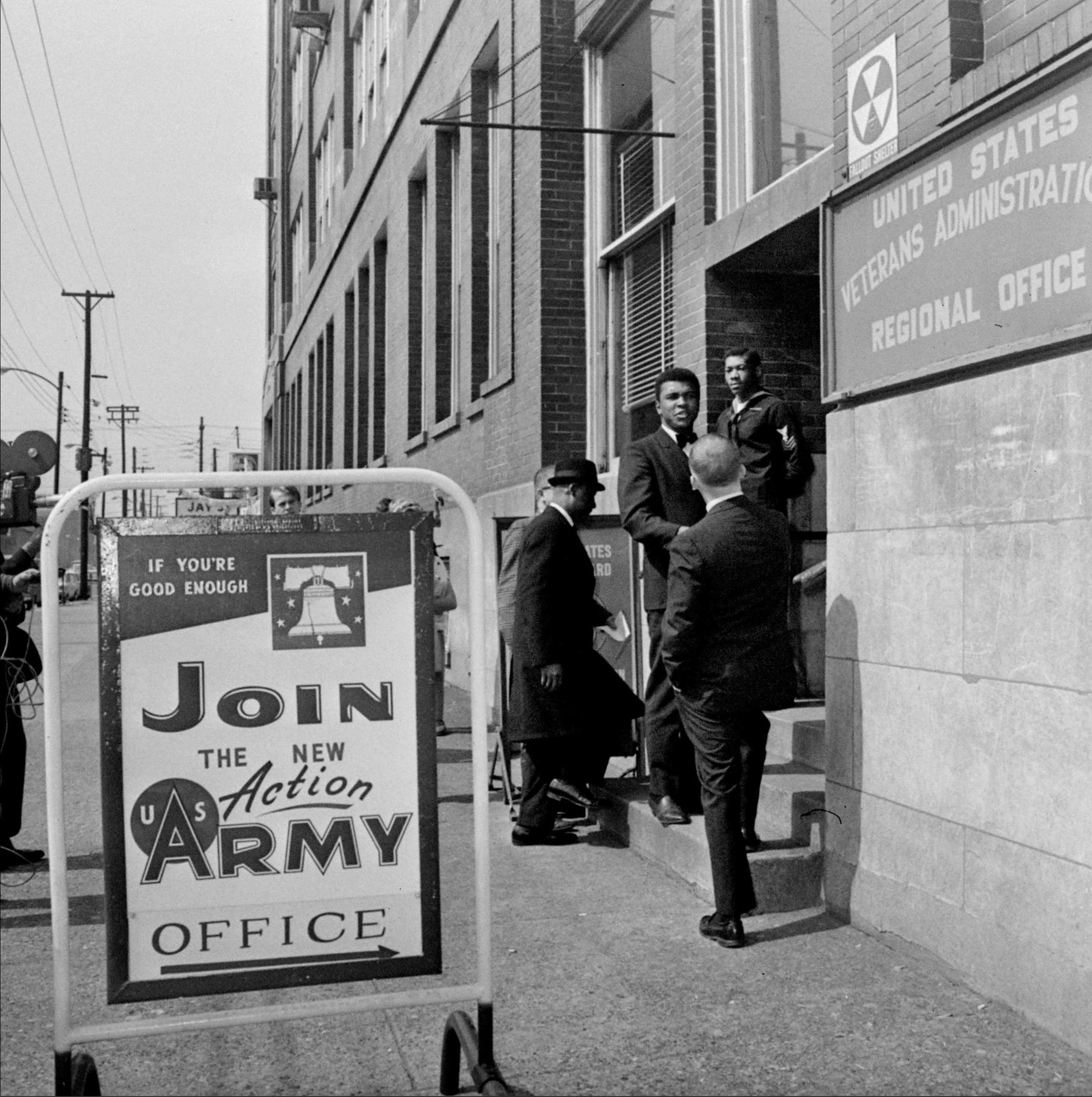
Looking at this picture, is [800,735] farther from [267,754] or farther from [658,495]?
[267,754]

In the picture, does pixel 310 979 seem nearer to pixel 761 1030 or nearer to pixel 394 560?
pixel 394 560

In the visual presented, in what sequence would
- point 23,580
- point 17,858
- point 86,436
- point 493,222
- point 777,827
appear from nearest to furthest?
point 777,827
point 23,580
point 17,858
point 493,222
point 86,436

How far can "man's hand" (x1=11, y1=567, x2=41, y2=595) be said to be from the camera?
19.7 feet

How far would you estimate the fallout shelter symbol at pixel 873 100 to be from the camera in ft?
17.2

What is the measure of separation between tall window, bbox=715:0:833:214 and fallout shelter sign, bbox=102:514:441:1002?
4842 mm

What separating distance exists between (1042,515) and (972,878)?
1.26m

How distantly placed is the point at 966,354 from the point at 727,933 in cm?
226

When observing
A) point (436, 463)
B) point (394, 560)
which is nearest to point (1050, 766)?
point (394, 560)

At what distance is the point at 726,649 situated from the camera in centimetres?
487

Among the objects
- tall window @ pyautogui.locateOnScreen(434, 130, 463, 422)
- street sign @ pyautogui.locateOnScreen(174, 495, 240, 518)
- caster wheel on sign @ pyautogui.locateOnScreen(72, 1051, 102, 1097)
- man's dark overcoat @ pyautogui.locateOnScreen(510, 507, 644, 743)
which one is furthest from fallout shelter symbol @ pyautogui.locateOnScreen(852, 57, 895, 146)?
street sign @ pyautogui.locateOnScreen(174, 495, 240, 518)

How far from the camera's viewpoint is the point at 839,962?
15.2ft

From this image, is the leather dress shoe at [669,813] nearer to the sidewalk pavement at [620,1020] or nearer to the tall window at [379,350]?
the sidewalk pavement at [620,1020]

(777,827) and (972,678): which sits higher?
(972,678)

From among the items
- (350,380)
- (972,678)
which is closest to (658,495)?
(972,678)
